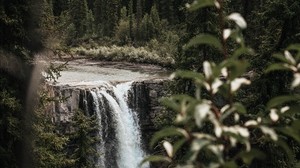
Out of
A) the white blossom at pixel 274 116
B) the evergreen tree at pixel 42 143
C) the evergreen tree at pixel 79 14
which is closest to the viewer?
the white blossom at pixel 274 116

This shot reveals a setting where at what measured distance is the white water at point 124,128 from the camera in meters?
18.7

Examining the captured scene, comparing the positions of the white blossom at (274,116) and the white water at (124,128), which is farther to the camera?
the white water at (124,128)

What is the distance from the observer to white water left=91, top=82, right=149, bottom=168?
1873 cm

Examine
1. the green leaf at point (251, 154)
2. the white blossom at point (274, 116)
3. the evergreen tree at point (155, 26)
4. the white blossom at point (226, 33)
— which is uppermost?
the evergreen tree at point (155, 26)

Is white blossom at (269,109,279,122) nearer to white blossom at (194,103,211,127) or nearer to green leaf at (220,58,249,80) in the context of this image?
green leaf at (220,58,249,80)

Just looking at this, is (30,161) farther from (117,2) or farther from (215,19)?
(117,2)

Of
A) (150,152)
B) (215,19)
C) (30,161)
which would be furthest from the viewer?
(150,152)

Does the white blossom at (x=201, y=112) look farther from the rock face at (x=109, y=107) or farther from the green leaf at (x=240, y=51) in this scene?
the rock face at (x=109, y=107)

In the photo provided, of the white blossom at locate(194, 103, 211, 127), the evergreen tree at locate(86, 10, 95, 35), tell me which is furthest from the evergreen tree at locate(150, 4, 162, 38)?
the white blossom at locate(194, 103, 211, 127)

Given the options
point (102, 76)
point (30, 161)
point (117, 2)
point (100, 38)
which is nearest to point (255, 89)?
point (30, 161)

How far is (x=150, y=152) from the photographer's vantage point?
18875mm

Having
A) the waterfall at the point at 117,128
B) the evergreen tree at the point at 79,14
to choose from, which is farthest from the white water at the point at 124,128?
the evergreen tree at the point at 79,14

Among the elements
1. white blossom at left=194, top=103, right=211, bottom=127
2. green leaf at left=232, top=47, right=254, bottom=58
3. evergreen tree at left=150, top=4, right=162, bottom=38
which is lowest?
white blossom at left=194, top=103, right=211, bottom=127

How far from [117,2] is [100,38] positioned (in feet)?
23.0
